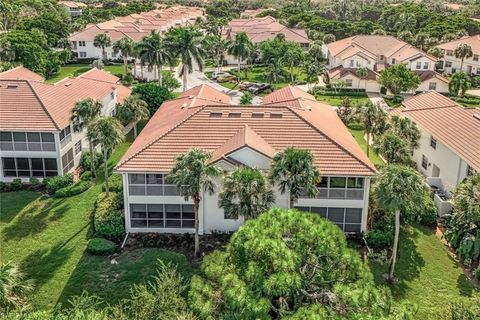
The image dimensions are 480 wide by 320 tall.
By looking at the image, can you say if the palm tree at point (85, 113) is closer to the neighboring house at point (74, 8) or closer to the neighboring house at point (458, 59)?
the neighboring house at point (458, 59)

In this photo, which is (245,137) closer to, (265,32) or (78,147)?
(78,147)

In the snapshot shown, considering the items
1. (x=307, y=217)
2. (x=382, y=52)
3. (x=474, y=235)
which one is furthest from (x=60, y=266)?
(x=382, y=52)

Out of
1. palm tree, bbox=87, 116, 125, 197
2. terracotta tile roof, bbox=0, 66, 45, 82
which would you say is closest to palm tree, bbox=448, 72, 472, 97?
palm tree, bbox=87, 116, 125, 197

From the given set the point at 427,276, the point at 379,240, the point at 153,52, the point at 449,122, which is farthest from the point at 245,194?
the point at 153,52

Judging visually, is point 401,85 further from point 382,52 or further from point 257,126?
point 257,126

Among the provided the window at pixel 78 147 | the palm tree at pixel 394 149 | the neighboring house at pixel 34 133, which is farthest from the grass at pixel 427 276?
the window at pixel 78 147

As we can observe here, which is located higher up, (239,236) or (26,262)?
(239,236)

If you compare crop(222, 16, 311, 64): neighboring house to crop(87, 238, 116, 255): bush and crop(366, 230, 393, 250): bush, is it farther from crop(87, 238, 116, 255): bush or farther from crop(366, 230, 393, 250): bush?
crop(87, 238, 116, 255): bush
